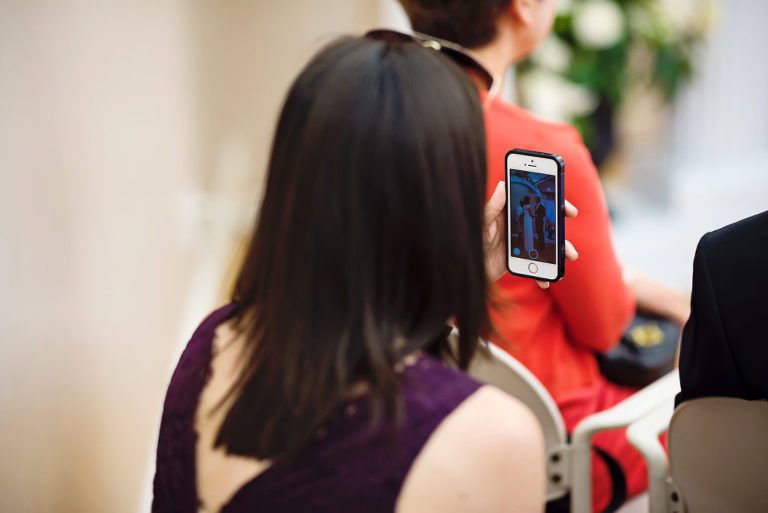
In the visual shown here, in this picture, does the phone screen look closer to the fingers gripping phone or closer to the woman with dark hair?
the fingers gripping phone

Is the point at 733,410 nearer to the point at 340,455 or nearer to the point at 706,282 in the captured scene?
the point at 706,282

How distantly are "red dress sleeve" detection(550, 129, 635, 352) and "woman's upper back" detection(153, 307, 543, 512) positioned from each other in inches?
12.6

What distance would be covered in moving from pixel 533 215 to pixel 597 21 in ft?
5.43

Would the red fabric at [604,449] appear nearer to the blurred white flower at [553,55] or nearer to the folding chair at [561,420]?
the folding chair at [561,420]

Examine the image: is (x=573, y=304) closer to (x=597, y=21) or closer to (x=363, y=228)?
(x=363, y=228)

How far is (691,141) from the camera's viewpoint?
2.98 m

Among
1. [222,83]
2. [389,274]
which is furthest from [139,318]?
[389,274]

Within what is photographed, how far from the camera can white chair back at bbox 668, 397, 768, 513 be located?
917mm

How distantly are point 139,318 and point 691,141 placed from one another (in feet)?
6.95

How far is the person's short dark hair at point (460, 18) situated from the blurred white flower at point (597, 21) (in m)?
1.17

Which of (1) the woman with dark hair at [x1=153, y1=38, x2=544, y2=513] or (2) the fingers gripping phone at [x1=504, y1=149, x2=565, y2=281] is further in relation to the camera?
(2) the fingers gripping phone at [x1=504, y1=149, x2=565, y2=281]

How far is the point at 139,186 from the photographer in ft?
5.92

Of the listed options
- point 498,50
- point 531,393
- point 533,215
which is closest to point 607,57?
point 498,50

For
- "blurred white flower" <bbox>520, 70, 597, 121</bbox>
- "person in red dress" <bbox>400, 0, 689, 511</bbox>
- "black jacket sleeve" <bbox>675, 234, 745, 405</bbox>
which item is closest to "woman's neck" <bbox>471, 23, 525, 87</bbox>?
"person in red dress" <bbox>400, 0, 689, 511</bbox>
